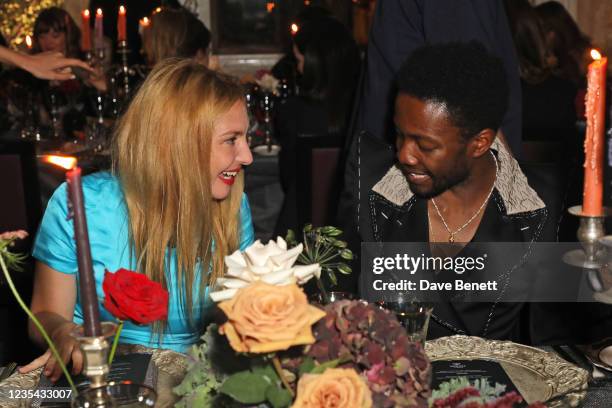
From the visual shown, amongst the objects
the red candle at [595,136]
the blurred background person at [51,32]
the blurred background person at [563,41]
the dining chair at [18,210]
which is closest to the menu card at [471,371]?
the red candle at [595,136]

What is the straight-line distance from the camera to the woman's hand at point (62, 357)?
1450mm

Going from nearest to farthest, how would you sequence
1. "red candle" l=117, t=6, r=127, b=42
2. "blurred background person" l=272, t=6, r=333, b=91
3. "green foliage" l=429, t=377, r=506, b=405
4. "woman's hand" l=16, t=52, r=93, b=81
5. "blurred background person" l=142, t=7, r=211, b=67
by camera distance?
"green foliage" l=429, t=377, r=506, b=405
"woman's hand" l=16, t=52, r=93, b=81
"red candle" l=117, t=6, r=127, b=42
"blurred background person" l=142, t=7, r=211, b=67
"blurred background person" l=272, t=6, r=333, b=91

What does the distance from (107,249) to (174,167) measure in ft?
0.85

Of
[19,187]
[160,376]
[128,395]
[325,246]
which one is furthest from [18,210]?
[128,395]

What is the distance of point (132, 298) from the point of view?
3.64 feet

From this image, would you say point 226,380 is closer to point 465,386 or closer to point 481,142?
point 465,386

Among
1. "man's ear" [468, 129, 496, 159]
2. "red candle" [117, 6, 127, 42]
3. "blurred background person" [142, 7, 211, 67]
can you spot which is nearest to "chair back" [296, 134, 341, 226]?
"blurred background person" [142, 7, 211, 67]

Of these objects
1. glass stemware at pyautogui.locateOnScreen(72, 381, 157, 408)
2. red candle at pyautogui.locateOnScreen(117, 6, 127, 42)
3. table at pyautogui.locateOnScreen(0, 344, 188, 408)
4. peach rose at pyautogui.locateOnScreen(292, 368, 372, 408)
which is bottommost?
table at pyautogui.locateOnScreen(0, 344, 188, 408)

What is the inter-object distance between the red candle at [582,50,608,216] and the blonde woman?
0.92m

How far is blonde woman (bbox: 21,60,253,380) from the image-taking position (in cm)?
196

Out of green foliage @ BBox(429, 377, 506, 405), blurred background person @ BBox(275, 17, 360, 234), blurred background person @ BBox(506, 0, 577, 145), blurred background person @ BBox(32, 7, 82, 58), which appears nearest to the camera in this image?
green foliage @ BBox(429, 377, 506, 405)

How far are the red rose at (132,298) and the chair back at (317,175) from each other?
2.43m

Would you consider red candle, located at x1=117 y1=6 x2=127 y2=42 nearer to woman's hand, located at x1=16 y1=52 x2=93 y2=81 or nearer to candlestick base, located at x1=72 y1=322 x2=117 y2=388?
woman's hand, located at x1=16 y1=52 x2=93 y2=81

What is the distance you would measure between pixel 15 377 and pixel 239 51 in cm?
647
